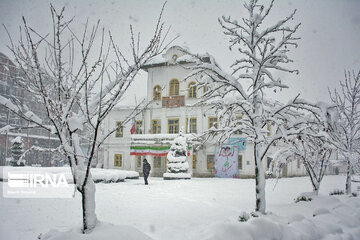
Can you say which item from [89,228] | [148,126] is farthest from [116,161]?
[89,228]

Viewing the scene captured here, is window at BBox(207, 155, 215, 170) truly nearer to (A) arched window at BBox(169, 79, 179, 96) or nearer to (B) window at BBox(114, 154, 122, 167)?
(A) arched window at BBox(169, 79, 179, 96)

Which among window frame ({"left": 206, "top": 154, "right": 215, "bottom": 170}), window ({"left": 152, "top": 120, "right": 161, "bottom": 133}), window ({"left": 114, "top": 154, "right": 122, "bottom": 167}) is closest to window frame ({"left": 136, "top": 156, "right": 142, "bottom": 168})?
window ({"left": 114, "top": 154, "right": 122, "bottom": 167})

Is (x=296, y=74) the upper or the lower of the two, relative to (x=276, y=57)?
lower

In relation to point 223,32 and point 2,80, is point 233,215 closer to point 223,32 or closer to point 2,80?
point 223,32

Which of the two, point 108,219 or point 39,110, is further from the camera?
point 39,110

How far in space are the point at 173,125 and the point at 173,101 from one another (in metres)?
2.46

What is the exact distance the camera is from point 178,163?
19.4 metres

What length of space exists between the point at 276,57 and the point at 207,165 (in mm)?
18025

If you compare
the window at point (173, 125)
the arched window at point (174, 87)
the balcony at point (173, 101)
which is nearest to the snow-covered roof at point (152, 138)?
the window at point (173, 125)

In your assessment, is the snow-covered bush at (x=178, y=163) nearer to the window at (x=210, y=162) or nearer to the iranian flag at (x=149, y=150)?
the iranian flag at (x=149, y=150)

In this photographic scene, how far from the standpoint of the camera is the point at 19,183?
1230 centimetres

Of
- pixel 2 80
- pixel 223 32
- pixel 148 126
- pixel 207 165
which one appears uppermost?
pixel 2 80

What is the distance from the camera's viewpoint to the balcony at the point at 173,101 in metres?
25.4

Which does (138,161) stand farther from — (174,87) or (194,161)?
(174,87)
